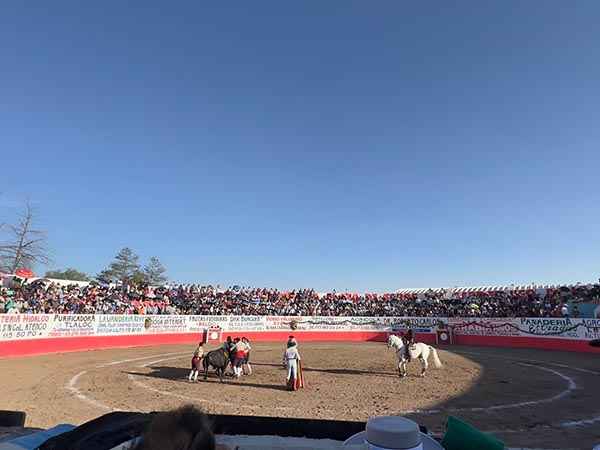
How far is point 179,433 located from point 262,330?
31366 mm

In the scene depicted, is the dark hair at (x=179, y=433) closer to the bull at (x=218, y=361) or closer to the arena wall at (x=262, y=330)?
the bull at (x=218, y=361)

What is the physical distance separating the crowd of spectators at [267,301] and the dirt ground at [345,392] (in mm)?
9613

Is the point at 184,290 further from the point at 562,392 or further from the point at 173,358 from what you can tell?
the point at 562,392

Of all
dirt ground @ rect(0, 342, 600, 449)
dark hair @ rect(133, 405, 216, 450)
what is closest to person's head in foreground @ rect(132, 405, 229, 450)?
dark hair @ rect(133, 405, 216, 450)

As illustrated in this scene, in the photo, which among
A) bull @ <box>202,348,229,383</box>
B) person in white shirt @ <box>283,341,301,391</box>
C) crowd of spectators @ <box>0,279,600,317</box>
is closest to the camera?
person in white shirt @ <box>283,341,301,391</box>

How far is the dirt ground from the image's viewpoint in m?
8.69

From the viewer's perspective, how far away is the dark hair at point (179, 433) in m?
1.54

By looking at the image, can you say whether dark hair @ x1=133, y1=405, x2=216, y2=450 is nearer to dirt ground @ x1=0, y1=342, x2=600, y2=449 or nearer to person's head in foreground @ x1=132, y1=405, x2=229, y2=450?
person's head in foreground @ x1=132, y1=405, x2=229, y2=450

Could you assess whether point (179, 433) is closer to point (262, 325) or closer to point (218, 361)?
point (218, 361)

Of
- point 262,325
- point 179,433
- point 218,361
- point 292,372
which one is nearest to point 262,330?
point 262,325

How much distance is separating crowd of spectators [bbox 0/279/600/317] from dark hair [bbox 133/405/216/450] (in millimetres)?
26742

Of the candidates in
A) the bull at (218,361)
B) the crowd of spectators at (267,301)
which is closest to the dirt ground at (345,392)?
the bull at (218,361)

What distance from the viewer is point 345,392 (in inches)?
469

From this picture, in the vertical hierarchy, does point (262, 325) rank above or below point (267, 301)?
below
